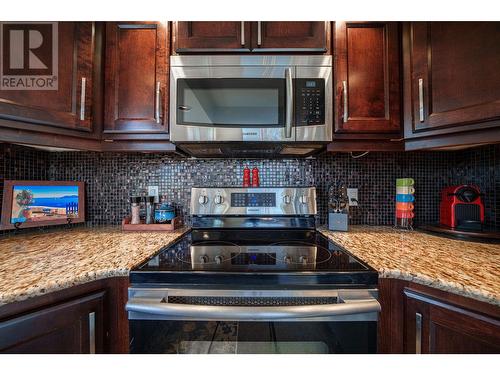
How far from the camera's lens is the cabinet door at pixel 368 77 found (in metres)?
1.11

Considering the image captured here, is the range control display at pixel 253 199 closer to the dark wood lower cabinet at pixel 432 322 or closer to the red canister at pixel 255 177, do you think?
the red canister at pixel 255 177

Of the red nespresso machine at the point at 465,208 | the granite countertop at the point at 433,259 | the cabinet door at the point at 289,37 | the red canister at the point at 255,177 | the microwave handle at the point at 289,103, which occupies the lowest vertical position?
the granite countertop at the point at 433,259

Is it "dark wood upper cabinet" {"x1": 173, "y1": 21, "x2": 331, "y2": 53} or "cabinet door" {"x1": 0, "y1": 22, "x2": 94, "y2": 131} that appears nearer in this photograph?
"cabinet door" {"x1": 0, "y1": 22, "x2": 94, "y2": 131}

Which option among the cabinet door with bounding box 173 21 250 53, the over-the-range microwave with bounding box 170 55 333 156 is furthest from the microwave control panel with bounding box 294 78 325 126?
the cabinet door with bounding box 173 21 250 53

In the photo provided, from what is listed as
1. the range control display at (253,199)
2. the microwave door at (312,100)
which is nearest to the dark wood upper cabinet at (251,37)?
the microwave door at (312,100)

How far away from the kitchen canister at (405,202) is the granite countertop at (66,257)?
4.09 feet

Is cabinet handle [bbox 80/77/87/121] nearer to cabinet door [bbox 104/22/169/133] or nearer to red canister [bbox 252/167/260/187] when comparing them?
cabinet door [bbox 104/22/169/133]

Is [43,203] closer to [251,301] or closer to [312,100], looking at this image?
[251,301]

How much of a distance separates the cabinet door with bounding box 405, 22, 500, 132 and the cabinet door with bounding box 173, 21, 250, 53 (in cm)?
80

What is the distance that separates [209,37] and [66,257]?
1099 millimetres

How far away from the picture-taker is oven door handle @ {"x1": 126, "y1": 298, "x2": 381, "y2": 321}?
0.66 meters
